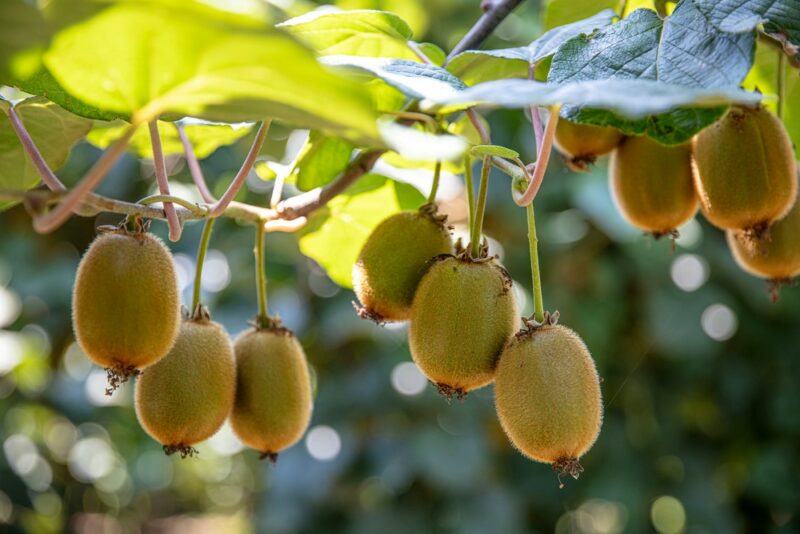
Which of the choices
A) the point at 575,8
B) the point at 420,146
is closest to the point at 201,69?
the point at 420,146

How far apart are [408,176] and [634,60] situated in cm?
40

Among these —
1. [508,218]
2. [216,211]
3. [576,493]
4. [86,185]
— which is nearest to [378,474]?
[576,493]

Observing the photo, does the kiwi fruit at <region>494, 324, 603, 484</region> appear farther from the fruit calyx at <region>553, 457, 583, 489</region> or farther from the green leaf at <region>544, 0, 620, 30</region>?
the green leaf at <region>544, 0, 620, 30</region>

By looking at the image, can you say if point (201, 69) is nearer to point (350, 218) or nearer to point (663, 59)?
point (663, 59)

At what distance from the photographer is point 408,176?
3.29 ft

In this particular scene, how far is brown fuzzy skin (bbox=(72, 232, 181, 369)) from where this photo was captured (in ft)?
2.14

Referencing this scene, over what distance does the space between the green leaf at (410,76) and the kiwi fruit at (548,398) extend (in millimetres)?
198

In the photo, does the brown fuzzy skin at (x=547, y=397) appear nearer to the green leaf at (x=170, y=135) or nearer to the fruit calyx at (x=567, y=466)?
the fruit calyx at (x=567, y=466)

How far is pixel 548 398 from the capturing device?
654mm

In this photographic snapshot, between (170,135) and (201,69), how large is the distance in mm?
516

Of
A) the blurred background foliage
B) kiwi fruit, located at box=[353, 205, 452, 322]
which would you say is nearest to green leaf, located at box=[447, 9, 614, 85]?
kiwi fruit, located at box=[353, 205, 452, 322]

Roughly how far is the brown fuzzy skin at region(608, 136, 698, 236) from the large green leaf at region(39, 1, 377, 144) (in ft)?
1.32

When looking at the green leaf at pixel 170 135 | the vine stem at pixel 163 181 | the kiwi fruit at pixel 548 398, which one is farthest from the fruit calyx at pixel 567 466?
the green leaf at pixel 170 135

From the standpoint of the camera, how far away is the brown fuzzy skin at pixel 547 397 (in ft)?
2.15
